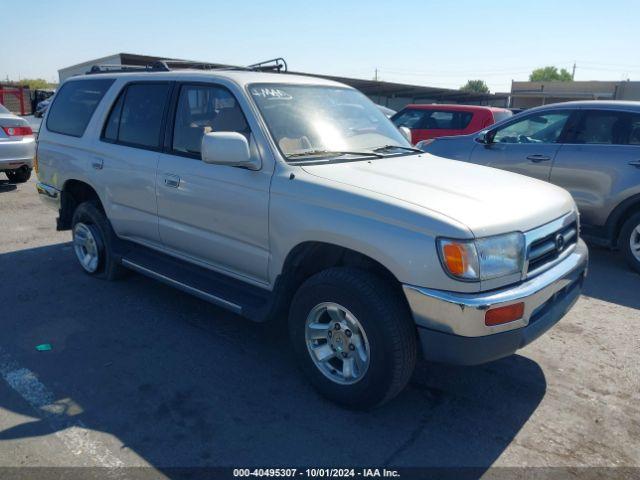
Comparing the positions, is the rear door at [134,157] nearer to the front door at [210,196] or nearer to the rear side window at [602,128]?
the front door at [210,196]

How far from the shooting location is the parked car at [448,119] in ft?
38.3

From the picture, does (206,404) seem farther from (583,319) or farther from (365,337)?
(583,319)

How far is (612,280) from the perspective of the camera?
5711 millimetres

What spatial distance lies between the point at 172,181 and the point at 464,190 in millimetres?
2182

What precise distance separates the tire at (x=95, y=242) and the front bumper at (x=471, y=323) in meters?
3.16

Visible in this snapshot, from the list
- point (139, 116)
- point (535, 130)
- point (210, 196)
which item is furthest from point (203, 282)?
point (535, 130)

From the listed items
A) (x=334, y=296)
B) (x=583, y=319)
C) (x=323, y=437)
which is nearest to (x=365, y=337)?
(x=334, y=296)

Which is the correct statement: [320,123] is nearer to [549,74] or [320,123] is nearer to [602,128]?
[602,128]

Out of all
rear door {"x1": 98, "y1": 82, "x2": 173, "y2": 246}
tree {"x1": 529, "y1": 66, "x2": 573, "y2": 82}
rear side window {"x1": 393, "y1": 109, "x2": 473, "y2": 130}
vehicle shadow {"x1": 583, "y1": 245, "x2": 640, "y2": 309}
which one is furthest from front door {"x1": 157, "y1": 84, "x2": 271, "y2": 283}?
tree {"x1": 529, "y1": 66, "x2": 573, "y2": 82}

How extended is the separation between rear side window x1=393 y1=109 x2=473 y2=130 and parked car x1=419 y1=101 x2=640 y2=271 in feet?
16.0

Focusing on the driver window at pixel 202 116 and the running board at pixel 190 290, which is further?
the driver window at pixel 202 116

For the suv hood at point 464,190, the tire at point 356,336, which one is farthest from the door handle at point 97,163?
the tire at point 356,336

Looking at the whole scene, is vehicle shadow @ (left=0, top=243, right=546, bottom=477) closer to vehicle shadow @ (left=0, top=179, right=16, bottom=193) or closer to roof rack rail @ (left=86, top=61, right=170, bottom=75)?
roof rack rail @ (left=86, top=61, right=170, bottom=75)

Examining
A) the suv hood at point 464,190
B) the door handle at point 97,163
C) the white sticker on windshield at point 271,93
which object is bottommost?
the door handle at point 97,163
